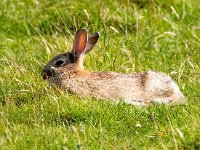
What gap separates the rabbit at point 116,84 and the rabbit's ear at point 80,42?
0.05m

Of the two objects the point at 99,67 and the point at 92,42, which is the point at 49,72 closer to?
the point at 92,42

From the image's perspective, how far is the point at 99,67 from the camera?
9.89m

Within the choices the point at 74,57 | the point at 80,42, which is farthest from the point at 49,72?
the point at 80,42

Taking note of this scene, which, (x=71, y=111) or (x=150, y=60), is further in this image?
(x=150, y=60)

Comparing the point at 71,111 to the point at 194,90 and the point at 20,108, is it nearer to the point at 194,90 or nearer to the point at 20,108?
the point at 20,108

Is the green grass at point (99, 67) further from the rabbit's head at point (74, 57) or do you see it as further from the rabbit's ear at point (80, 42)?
the rabbit's ear at point (80, 42)

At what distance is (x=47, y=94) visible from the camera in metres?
8.28

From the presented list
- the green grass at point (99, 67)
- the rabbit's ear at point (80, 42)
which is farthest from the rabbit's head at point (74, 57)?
the green grass at point (99, 67)

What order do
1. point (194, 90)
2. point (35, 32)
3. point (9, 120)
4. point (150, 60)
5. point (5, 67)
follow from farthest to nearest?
point (35, 32) → point (150, 60) → point (5, 67) → point (194, 90) → point (9, 120)

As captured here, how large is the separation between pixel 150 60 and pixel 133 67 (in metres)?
0.52

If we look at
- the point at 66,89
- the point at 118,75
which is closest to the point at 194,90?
the point at 118,75

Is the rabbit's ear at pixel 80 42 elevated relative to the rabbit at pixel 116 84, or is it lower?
→ elevated

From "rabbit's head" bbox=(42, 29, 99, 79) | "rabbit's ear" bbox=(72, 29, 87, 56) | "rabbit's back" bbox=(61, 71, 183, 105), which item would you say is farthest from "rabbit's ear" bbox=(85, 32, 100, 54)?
"rabbit's back" bbox=(61, 71, 183, 105)

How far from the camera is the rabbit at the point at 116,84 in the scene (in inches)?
348
